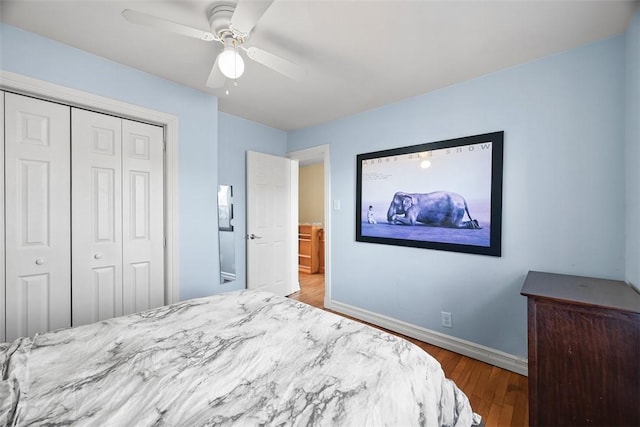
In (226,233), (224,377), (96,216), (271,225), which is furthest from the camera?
(271,225)

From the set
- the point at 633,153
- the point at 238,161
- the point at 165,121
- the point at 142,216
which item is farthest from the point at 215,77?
the point at 633,153

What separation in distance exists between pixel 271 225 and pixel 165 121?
1.73m

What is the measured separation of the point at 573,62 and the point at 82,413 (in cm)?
307

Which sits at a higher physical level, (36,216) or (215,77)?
(215,77)

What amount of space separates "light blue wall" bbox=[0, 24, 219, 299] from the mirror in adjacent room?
524mm

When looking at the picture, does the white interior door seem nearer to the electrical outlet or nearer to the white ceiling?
the white ceiling

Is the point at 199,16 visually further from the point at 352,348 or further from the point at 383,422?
the point at 383,422

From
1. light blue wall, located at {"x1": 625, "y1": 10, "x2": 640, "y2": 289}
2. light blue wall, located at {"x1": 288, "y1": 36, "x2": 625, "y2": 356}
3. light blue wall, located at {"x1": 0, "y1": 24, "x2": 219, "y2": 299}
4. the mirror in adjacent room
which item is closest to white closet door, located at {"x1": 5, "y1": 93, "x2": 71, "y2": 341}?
light blue wall, located at {"x1": 0, "y1": 24, "x2": 219, "y2": 299}

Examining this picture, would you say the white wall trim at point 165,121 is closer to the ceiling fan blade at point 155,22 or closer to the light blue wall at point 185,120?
the light blue wall at point 185,120

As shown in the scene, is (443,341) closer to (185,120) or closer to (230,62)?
(230,62)

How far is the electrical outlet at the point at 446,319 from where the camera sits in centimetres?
239

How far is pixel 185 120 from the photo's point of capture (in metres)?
2.42

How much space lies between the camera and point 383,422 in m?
0.78

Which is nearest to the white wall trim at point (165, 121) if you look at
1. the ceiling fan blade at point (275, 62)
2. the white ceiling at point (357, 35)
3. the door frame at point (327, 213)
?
the white ceiling at point (357, 35)
